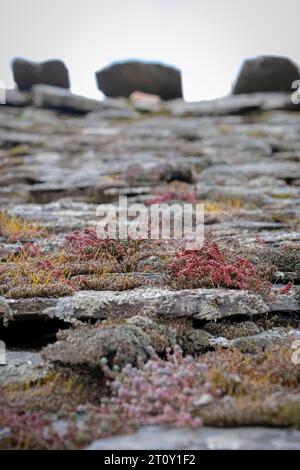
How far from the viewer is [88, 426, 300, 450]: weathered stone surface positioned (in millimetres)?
3334

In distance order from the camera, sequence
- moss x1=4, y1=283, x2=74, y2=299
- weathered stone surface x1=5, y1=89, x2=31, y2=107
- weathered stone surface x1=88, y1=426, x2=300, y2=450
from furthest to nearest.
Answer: weathered stone surface x1=5, y1=89, x2=31, y2=107 < moss x1=4, y1=283, x2=74, y2=299 < weathered stone surface x1=88, y1=426, x2=300, y2=450

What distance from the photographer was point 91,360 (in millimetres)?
Answer: 4195

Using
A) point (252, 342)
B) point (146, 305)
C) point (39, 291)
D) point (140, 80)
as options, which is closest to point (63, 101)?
point (140, 80)

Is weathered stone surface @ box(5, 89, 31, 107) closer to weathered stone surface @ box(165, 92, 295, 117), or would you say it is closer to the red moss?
weathered stone surface @ box(165, 92, 295, 117)

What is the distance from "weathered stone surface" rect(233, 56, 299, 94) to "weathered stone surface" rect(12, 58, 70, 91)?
9504mm

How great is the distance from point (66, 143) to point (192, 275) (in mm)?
12238

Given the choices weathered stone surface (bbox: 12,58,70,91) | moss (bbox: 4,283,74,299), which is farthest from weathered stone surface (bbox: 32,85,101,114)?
moss (bbox: 4,283,74,299)

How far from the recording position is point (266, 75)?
947 inches

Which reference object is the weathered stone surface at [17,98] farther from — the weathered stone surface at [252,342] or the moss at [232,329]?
the weathered stone surface at [252,342]

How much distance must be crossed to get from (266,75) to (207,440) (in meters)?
23.7

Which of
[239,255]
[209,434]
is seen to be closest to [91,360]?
[209,434]

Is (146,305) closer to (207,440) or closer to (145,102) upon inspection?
(207,440)

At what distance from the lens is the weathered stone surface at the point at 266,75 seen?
23.8m

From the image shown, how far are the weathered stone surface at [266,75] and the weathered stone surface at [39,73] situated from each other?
9.50 m
